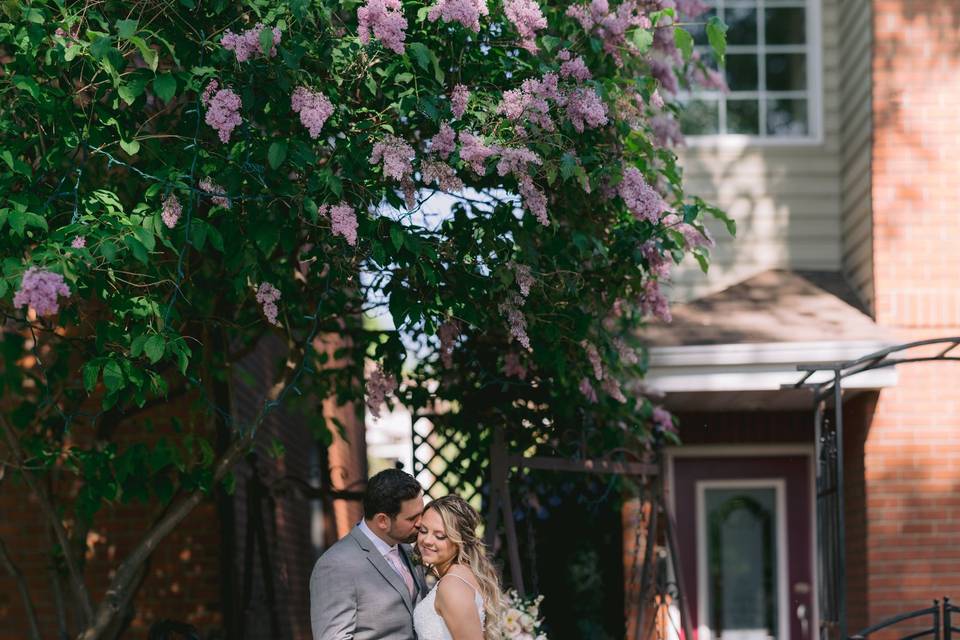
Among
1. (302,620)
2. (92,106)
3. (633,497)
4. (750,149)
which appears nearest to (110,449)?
(92,106)

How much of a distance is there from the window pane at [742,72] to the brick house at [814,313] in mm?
17

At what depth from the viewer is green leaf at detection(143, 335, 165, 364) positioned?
5.40 m

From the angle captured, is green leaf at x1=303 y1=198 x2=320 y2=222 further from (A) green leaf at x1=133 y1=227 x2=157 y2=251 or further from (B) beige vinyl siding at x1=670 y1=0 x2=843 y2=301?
(B) beige vinyl siding at x1=670 y1=0 x2=843 y2=301

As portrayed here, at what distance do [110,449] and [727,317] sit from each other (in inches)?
199

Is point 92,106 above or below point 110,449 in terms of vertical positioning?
above

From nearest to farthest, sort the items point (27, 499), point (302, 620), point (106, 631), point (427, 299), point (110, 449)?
point (427, 299), point (110, 449), point (106, 631), point (27, 499), point (302, 620)

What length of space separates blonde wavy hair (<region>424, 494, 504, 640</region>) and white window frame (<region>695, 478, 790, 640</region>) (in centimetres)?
584

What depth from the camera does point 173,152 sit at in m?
6.22

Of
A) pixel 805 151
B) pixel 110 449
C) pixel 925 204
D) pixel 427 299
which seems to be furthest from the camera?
pixel 805 151

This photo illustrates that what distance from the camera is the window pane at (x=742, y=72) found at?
11008mm

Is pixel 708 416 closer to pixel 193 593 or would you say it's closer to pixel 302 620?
pixel 193 593

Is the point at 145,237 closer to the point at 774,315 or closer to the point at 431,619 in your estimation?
the point at 431,619

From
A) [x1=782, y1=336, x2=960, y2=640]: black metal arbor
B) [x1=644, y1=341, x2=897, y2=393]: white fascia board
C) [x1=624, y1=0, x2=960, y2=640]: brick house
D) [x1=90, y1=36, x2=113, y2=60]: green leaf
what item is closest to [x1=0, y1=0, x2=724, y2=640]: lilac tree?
[x1=90, y1=36, x2=113, y2=60]: green leaf

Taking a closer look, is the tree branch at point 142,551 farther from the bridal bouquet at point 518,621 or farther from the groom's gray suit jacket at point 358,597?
the groom's gray suit jacket at point 358,597
